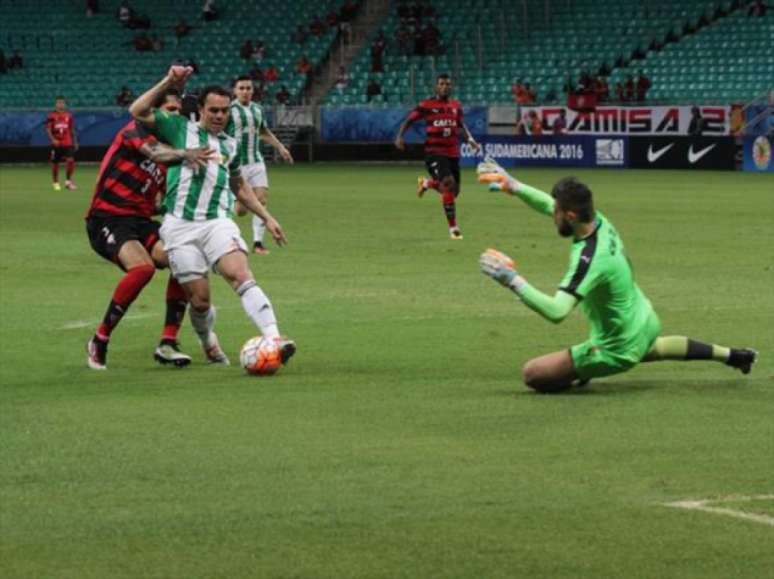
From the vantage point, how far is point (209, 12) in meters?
64.7

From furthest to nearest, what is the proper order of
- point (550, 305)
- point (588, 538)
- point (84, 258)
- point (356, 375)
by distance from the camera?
1. point (84, 258)
2. point (356, 375)
3. point (550, 305)
4. point (588, 538)

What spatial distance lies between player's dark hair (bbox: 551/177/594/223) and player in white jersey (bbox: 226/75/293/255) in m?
11.3

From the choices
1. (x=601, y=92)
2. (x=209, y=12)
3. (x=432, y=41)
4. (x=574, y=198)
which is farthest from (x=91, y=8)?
(x=574, y=198)

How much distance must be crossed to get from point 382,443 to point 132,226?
4.48m

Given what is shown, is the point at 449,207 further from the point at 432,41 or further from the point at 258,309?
the point at 432,41

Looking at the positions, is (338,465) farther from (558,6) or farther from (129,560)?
(558,6)

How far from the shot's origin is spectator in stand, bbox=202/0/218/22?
212 ft

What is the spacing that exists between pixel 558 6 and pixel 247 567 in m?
54.7

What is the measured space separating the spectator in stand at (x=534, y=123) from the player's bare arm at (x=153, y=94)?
40.1 meters

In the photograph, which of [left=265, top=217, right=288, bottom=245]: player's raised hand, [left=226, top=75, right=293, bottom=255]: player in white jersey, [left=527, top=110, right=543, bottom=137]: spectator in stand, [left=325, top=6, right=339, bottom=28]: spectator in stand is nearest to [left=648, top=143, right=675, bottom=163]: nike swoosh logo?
[left=527, top=110, right=543, bottom=137]: spectator in stand

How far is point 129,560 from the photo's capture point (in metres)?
7.07

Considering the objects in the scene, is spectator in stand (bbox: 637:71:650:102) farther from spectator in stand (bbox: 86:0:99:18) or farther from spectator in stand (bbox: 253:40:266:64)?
spectator in stand (bbox: 86:0:99:18)

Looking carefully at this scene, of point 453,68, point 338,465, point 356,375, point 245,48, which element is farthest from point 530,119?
point 338,465

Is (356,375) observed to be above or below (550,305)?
below
